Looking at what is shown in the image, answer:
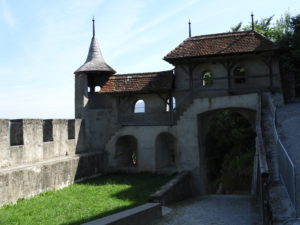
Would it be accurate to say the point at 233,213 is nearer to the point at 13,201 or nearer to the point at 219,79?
the point at 13,201

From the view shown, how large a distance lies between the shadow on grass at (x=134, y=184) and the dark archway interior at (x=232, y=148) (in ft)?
29.3

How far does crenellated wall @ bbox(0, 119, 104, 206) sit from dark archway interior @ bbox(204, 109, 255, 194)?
1078 cm

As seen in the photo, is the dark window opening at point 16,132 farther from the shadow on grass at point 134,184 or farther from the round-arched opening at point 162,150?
the round-arched opening at point 162,150

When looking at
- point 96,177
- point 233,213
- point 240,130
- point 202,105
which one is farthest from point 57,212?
point 240,130

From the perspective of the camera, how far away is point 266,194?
7320mm

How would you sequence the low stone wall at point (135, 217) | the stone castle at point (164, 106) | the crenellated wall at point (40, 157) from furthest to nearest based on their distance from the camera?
the stone castle at point (164, 106) → the crenellated wall at point (40, 157) → the low stone wall at point (135, 217)

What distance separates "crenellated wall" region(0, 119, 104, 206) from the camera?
12391 millimetres

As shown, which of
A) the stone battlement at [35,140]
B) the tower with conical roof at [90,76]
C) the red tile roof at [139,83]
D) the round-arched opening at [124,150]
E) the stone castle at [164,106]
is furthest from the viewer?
the tower with conical roof at [90,76]

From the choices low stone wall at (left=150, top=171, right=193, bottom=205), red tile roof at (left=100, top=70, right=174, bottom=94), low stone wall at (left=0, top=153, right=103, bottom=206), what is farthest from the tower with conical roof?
low stone wall at (left=150, top=171, right=193, bottom=205)

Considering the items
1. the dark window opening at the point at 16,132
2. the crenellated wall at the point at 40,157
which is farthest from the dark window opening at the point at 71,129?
the dark window opening at the point at 16,132

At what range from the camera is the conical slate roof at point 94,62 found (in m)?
20.7

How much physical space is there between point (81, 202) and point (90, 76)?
11.7 m

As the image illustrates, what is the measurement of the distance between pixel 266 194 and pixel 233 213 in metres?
4.71

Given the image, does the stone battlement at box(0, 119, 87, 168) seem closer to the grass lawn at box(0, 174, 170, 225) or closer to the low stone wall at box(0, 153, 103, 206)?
the low stone wall at box(0, 153, 103, 206)
